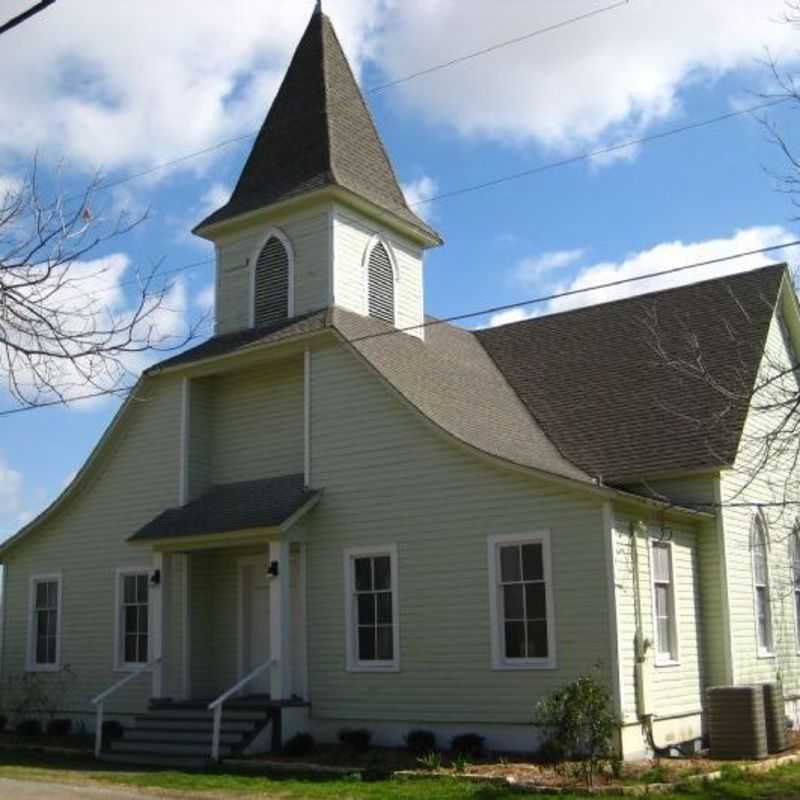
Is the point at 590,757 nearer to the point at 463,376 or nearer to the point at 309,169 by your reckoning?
the point at 463,376

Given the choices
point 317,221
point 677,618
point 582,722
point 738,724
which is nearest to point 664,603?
point 677,618

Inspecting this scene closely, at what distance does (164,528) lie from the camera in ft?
64.4

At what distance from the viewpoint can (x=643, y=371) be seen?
835 inches

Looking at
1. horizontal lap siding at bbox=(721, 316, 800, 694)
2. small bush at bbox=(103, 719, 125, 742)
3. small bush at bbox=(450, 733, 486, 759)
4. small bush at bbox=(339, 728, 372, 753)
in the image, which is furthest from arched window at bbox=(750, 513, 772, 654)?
small bush at bbox=(103, 719, 125, 742)

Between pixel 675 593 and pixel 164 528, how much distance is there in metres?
8.60

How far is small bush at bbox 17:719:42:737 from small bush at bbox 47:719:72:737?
0.89 feet

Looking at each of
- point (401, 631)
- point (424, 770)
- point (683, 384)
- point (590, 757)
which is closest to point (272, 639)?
point (401, 631)

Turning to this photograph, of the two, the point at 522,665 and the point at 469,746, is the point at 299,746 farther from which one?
the point at 522,665

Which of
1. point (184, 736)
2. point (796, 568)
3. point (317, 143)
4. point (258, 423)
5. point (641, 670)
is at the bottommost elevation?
A: point (184, 736)

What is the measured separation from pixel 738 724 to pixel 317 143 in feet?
43.6

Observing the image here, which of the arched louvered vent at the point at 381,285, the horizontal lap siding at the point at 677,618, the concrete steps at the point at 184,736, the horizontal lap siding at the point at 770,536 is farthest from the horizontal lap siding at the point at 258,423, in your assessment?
the horizontal lap siding at the point at 770,536

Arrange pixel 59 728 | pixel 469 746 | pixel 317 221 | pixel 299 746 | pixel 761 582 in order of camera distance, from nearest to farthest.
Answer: pixel 469 746
pixel 299 746
pixel 761 582
pixel 59 728
pixel 317 221

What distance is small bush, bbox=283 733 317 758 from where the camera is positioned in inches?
656

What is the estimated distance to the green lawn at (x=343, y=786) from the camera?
12.8 m
